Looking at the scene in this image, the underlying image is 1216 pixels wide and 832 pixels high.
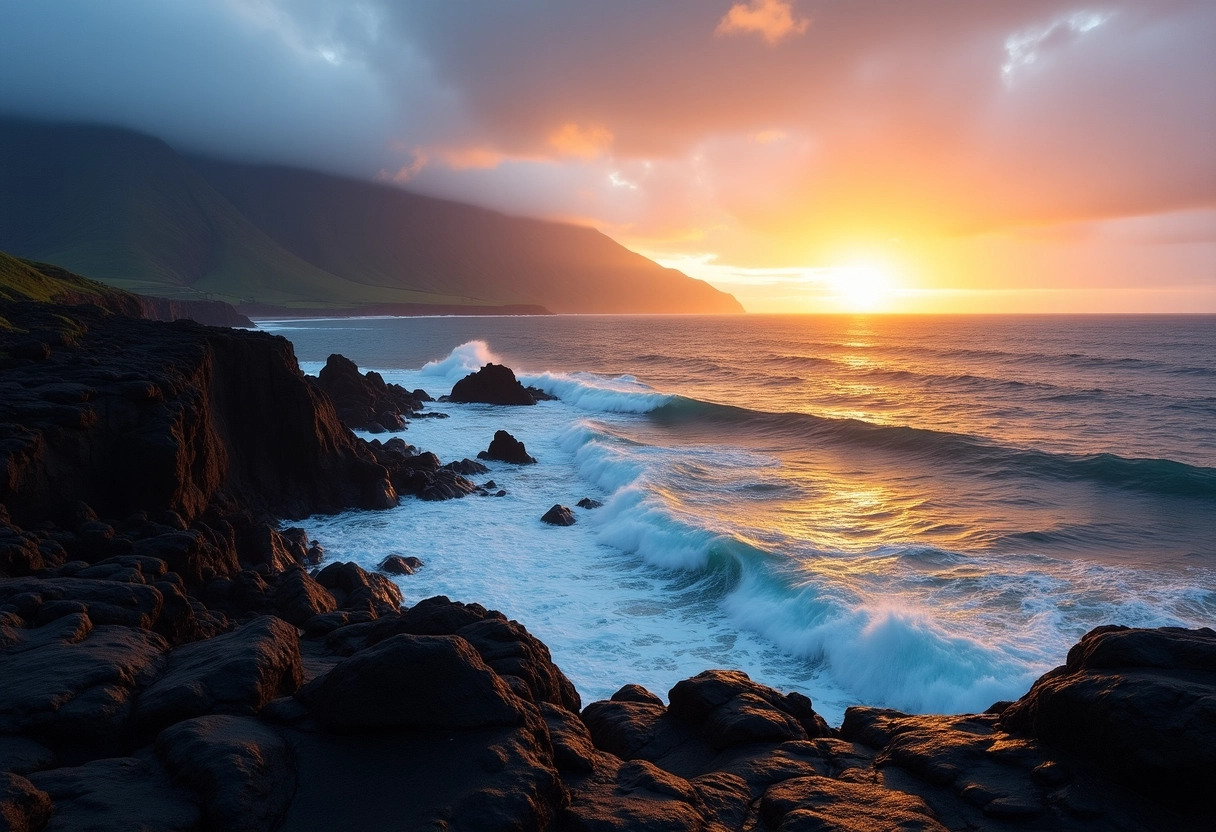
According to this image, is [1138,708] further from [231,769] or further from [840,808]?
[231,769]

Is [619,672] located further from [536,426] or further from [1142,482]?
[536,426]

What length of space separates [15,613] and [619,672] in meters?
9.15

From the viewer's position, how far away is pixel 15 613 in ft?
26.3

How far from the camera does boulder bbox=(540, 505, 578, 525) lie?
75.4ft

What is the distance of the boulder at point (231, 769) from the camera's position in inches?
209

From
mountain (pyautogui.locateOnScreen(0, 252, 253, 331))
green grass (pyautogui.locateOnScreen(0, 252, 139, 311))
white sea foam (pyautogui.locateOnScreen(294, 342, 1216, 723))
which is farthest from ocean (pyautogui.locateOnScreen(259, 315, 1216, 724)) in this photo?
green grass (pyautogui.locateOnScreen(0, 252, 139, 311))

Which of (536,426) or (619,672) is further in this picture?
(536,426)

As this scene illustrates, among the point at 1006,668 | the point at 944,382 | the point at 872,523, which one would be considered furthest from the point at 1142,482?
the point at 944,382

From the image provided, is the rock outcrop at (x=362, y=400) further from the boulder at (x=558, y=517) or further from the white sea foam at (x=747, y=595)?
the boulder at (x=558, y=517)

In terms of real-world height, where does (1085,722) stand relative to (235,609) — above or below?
above

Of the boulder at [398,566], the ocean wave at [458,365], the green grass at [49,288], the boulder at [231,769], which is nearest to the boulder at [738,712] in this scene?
the boulder at [231,769]

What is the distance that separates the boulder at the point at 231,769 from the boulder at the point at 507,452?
26.0 meters

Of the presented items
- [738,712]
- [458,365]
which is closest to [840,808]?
[738,712]

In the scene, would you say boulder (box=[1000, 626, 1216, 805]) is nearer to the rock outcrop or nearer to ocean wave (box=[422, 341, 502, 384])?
the rock outcrop
